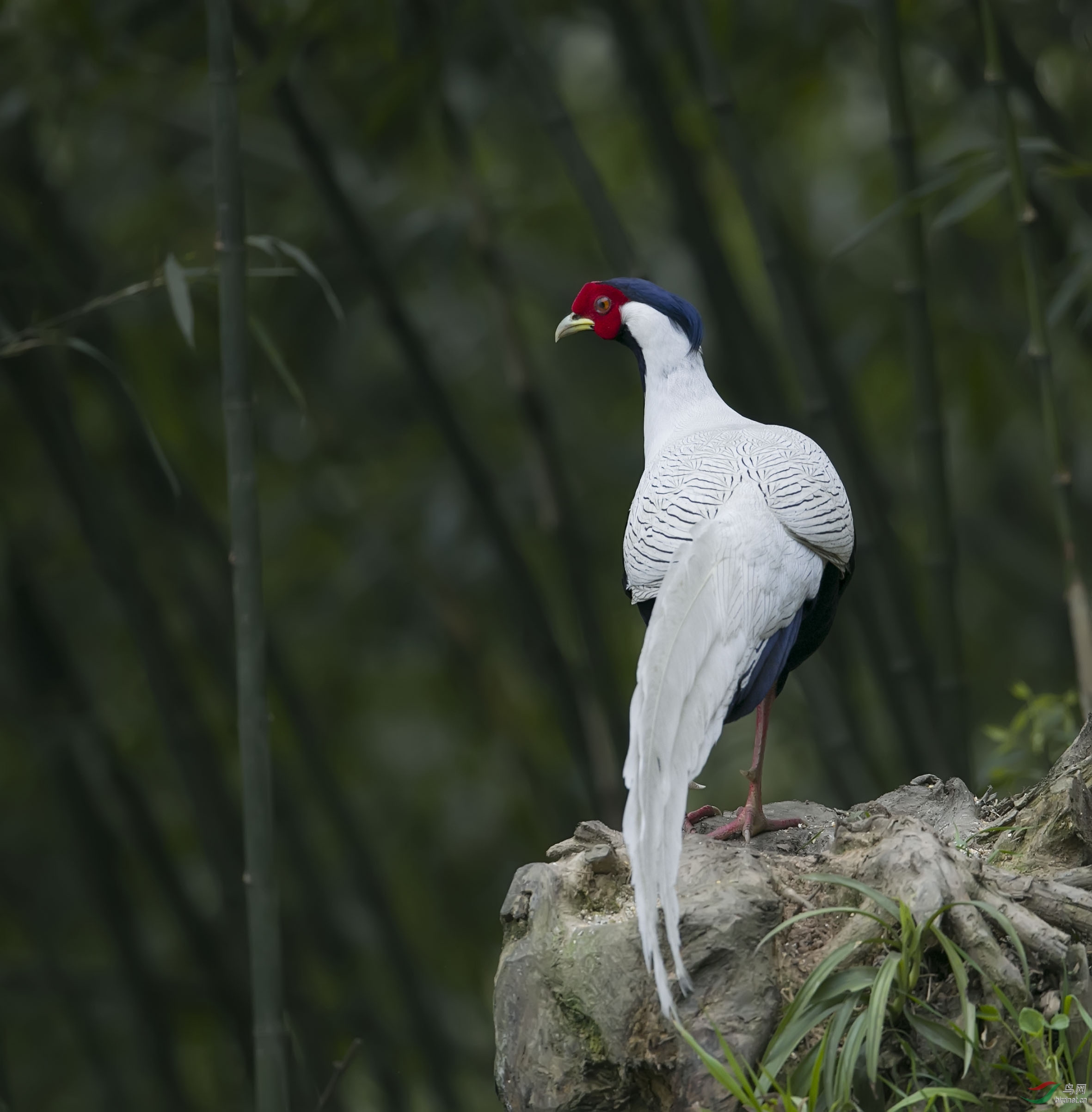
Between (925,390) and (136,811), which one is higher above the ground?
(925,390)

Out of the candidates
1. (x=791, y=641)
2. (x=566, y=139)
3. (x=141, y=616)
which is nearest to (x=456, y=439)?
(x=566, y=139)

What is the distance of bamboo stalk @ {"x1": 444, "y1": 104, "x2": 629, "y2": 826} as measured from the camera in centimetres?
379

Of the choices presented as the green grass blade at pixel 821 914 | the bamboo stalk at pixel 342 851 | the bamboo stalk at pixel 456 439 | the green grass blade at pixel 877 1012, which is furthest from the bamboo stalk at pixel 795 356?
the bamboo stalk at pixel 342 851

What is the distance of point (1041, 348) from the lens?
2.97 m

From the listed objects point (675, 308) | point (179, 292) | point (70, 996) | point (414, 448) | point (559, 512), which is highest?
point (179, 292)

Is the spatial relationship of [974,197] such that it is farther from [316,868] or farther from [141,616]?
[316,868]

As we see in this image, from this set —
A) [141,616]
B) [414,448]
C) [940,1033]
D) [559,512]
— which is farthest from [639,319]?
[414,448]

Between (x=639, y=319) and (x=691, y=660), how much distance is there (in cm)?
96

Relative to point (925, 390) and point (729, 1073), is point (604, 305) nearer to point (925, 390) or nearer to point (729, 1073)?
point (925, 390)

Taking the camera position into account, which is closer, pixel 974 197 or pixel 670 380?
pixel 670 380

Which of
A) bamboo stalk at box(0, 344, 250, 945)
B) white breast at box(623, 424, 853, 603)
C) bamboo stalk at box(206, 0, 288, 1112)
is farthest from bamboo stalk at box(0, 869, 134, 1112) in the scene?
white breast at box(623, 424, 853, 603)

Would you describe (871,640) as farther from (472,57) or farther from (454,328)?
(454,328)

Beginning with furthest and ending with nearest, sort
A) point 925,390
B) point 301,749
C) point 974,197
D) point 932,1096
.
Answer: point 301,749
point 925,390
point 974,197
point 932,1096

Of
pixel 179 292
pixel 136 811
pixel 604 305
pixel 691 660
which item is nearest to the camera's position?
pixel 691 660
